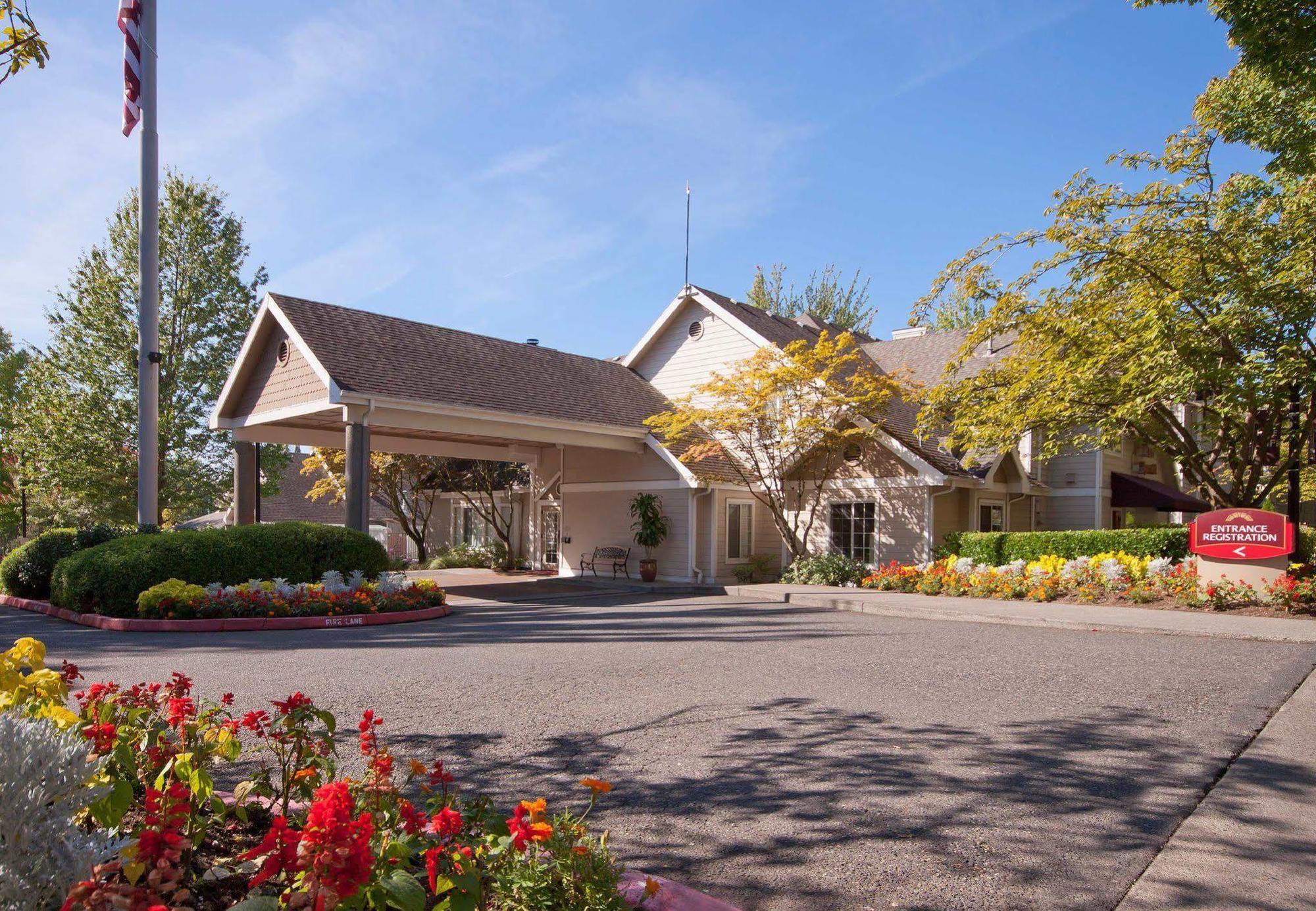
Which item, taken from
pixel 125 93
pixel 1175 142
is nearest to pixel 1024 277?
pixel 1175 142

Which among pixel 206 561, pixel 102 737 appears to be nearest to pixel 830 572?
pixel 206 561

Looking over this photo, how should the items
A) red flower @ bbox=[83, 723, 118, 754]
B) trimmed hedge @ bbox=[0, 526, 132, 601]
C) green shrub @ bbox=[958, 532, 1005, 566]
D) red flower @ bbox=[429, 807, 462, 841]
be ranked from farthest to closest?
green shrub @ bbox=[958, 532, 1005, 566]
trimmed hedge @ bbox=[0, 526, 132, 601]
red flower @ bbox=[83, 723, 118, 754]
red flower @ bbox=[429, 807, 462, 841]

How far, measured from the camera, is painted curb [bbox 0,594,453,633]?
1159 cm

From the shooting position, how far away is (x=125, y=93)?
14.7 metres

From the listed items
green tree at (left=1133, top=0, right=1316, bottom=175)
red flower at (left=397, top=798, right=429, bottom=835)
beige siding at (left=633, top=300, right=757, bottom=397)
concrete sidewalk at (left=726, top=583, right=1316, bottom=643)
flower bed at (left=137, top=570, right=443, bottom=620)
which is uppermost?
green tree at (left=1133, top=0, right=1316, bottom=175)

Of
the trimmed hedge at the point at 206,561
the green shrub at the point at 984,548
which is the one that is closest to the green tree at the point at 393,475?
the trimmed hedge at the point at 206,561

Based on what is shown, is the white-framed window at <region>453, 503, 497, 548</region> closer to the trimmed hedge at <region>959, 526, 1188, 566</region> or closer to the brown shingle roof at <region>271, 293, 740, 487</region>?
the brown shingle roof at <region>271, 293, 740, 487</region>

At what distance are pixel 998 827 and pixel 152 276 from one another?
1567 centimetres

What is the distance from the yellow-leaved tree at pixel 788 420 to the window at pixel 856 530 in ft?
2.16

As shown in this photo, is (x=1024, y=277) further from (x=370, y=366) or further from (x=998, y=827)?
(x=998, y=827)

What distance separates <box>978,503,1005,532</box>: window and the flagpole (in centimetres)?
1805

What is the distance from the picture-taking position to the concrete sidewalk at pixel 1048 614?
459 inches

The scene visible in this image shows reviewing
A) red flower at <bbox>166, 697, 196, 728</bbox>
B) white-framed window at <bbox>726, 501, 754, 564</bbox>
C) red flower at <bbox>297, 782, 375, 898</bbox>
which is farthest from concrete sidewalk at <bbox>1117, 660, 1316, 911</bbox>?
white-framed window at <bbox>726, 501, 754, 564</bbox>

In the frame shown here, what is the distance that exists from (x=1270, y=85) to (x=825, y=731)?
11.6 m
